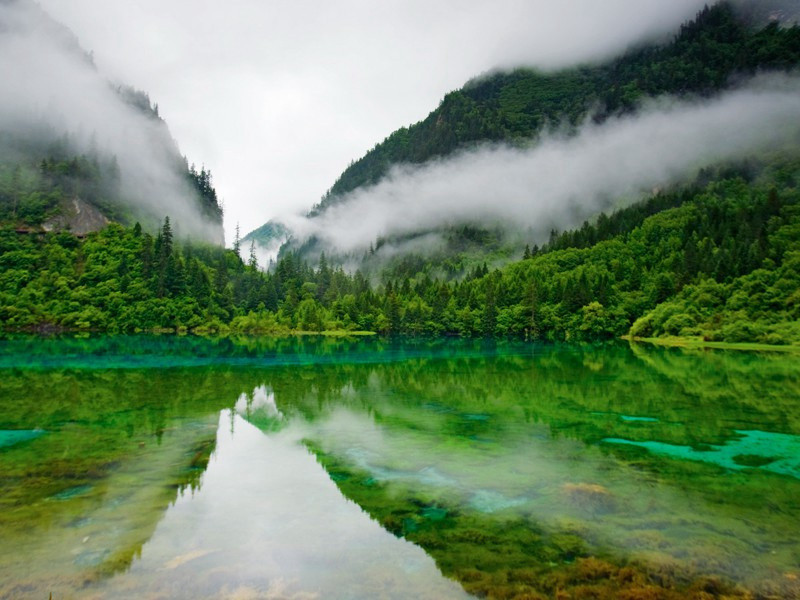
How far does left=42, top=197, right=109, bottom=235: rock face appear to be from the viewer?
15375 centimetres

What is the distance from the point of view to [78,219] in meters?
161

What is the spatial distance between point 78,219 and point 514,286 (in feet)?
468

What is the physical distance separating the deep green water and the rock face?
145 meters

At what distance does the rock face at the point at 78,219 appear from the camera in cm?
15375

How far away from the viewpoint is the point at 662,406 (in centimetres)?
3219

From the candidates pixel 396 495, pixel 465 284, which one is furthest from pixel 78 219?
pixel 396 495

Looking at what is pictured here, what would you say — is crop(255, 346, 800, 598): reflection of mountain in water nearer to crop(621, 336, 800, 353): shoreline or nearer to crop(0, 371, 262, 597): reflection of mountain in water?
crop(0, 371, 262, 597): reflection of mountain in water

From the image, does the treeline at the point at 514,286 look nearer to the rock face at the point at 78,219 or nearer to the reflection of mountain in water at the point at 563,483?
the rock face at the point at 78,219

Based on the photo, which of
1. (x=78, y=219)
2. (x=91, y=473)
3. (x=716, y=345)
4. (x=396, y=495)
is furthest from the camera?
(x=78, y=219)

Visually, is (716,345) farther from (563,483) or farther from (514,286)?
(563,483)

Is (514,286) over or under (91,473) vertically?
over

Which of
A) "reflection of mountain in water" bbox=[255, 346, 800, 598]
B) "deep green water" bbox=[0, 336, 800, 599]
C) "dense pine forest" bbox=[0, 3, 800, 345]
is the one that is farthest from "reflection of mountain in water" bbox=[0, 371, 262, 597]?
"dense pine forest" bbox=[0, 3, 800, 345]

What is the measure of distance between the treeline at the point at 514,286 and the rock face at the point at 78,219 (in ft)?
20.7

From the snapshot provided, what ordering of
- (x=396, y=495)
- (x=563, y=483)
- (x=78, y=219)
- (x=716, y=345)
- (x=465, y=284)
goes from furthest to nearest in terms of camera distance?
(x=465, y=284), (x=78, y=219), (x=716, y=345), (x=563, y=483), (x=396, y=495)
